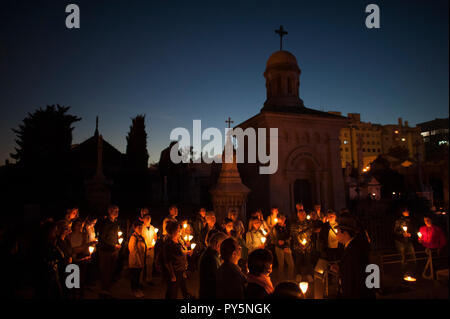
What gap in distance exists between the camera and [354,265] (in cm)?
408

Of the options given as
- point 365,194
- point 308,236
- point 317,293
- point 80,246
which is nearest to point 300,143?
point 365,194

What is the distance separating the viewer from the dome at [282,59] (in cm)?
2175

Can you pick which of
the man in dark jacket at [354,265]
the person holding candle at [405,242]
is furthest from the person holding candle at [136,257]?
the person holding candle at [405,242]

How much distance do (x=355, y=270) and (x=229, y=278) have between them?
1983 mm

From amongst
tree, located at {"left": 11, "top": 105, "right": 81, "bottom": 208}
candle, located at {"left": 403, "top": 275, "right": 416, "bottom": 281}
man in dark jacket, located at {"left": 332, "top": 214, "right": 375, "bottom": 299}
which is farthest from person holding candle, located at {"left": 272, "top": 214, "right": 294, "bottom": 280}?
tree, located at {"left": 11, "top": 105, "right": 81, "bottom": 208}

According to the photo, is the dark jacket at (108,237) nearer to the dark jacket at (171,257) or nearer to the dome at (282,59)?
the dark jacket at (171,257)

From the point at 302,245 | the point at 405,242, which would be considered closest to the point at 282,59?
the point at 405,242

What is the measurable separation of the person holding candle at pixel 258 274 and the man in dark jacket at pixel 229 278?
0.27 m

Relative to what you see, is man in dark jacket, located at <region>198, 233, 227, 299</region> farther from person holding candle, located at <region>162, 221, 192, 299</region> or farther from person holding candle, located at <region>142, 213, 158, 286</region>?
person holding candle, located at <region>142, 213, 158, 286</region>

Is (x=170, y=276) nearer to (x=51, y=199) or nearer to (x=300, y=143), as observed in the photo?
(x=300, y=143)

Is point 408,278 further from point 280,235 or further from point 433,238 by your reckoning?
point 280,235

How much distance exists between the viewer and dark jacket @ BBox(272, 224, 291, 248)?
7746 millimetres

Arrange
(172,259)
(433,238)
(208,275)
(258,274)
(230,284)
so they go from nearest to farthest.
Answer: (258,274)
(230,284)
(208,275)
(172,259)
(433,238)
